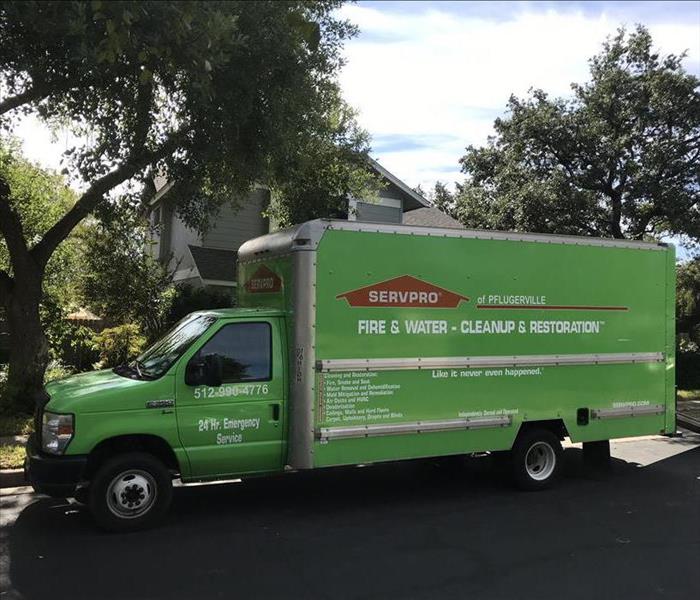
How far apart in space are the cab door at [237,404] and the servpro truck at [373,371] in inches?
0.5

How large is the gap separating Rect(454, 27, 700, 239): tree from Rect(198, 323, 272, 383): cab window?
41.1ft

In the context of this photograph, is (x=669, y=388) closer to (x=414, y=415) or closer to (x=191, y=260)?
(x=414, y=415)

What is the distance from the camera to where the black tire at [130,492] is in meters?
5.66

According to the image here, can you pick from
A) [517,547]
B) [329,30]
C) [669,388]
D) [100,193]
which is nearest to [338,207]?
Result: [329,30]

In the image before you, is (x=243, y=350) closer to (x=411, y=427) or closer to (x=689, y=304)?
(x=411, y=427)

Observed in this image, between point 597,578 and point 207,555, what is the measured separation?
308cm

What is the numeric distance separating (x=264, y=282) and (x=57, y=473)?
2773 mm

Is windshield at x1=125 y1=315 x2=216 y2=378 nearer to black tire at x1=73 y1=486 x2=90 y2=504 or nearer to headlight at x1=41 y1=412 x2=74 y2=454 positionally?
headlight at x1=41 y1=412 x2=74 y2=454

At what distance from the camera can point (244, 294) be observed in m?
7.70

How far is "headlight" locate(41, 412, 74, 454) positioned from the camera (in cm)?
557

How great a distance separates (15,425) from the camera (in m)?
9.69

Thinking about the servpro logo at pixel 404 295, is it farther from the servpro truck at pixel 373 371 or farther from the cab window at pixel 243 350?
the cab window at pixel 243 350

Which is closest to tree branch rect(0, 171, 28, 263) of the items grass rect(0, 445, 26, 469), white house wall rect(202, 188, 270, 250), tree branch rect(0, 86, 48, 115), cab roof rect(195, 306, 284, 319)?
tree branch rect(0, 86, 48, 115)

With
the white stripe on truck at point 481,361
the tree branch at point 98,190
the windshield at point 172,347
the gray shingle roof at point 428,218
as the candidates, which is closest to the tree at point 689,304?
the gray shingle roof at point 428,218
